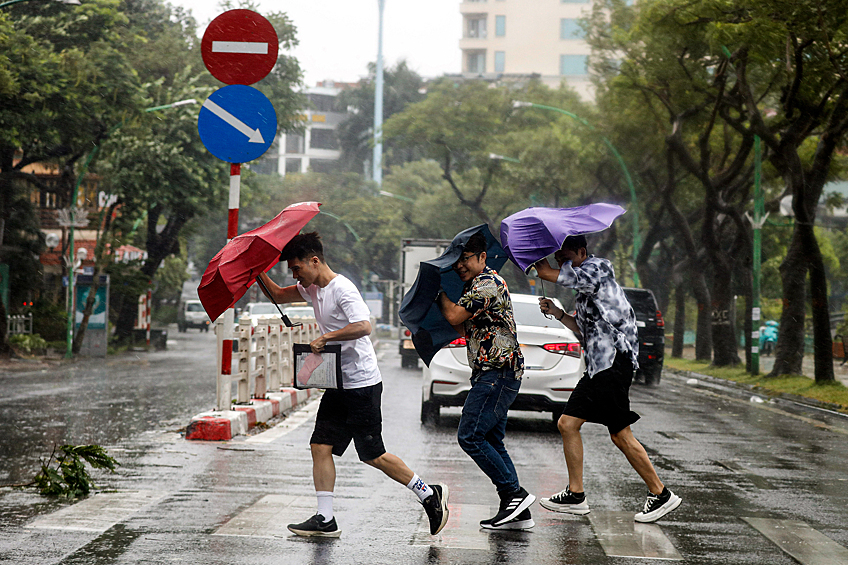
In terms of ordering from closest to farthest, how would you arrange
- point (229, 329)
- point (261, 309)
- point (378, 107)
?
1. point (229, 329)
2. point (261, 309)
3. point (378, 107)

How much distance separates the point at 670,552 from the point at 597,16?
27751 millimetres

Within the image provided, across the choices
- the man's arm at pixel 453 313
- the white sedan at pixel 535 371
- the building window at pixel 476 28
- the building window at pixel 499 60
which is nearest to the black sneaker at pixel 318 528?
the man's arm at pixel 453 313

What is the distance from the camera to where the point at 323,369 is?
573 centimetres

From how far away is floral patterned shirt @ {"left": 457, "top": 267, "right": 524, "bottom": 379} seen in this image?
19.5 ft

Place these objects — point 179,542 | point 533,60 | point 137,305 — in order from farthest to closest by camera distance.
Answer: point 533,60
point 137,305
point 179,542

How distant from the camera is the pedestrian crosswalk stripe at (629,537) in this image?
5535 millimetres

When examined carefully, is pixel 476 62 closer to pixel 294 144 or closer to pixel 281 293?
pixel 294 144

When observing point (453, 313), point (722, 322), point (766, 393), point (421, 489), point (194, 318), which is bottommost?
point (194, 318)

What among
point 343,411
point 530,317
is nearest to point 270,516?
point 343,411

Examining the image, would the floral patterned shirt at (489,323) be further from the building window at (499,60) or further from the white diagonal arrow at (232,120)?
the building window at (499,60)

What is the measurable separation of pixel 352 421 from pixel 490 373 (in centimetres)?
87

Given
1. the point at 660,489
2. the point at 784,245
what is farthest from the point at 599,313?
the point at 784,245

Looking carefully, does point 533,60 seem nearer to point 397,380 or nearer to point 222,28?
point 397,380

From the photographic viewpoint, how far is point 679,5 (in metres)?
20.4
